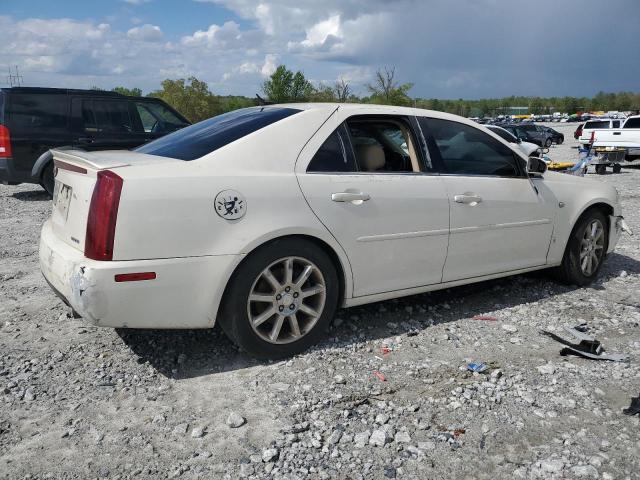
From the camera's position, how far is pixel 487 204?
441 cm

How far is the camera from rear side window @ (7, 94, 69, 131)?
9633mm

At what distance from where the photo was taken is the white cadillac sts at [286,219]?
10.2ft

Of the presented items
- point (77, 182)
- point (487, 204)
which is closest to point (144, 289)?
point (77, 182)

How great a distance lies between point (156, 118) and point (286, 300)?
814 cm

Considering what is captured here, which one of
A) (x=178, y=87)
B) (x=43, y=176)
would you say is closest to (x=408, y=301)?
(x=43, y=176)

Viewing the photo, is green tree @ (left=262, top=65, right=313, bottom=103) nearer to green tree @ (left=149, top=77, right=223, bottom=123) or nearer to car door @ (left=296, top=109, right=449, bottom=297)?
green tree @ (left=149, top=77, right=223, bottom=123)

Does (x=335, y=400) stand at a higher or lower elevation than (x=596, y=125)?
lower

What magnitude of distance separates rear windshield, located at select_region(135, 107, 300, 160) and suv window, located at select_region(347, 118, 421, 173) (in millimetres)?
506

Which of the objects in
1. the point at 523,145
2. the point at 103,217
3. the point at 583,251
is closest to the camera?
the point at 103,217

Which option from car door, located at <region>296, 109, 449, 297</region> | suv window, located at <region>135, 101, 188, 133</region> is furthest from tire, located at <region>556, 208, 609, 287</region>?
suv window, located at <region>135, 101, 188, 133</region>

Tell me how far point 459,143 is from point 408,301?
140cm

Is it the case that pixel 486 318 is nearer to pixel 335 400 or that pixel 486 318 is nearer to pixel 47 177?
pixel 335 400

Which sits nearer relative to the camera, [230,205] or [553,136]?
[230,205]

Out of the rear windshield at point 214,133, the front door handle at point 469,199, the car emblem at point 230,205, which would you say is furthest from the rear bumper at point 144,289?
the front door handle at point 469,199
